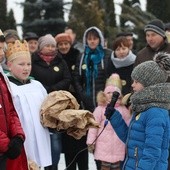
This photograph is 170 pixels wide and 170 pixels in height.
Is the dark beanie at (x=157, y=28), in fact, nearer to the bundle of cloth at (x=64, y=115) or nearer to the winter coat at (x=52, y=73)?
the winter coat at (x=52, y=73)

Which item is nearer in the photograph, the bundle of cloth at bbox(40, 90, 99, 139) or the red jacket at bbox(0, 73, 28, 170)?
the red jacket at bbox(0, 73, 28, 170)

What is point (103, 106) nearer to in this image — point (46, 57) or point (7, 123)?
point (46, 57)

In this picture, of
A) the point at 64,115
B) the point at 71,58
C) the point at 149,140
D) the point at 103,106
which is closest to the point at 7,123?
the point at 64,115

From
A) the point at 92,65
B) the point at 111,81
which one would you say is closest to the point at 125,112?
the point at 111,81

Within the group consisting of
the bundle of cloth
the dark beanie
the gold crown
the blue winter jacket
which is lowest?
the blue winter jacket

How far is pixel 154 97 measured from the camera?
12.3 ft

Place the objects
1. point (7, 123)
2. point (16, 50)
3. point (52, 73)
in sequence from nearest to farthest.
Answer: point (7, 123) < point (16, 50) < point (52, 73)

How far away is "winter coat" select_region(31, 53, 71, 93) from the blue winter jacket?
183 cm

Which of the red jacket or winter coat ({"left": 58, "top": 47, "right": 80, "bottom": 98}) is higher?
winter coat ({"left": 58, "top": 47, "right": 80, "bottom": 98})

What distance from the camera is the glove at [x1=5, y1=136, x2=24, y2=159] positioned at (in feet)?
10.5

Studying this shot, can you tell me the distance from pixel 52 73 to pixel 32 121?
6.15 feet

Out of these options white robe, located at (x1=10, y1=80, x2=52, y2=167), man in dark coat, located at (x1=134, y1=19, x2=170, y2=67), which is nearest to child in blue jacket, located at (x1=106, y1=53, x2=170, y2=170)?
white robe, located at (x1=10, y1=80, x2=52, y2=167)

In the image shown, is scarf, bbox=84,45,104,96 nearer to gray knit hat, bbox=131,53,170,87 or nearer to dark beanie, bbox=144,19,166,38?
dark beanie, bbox=144,19,166,38

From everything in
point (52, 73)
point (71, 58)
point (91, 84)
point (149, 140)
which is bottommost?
point (149, 140)
